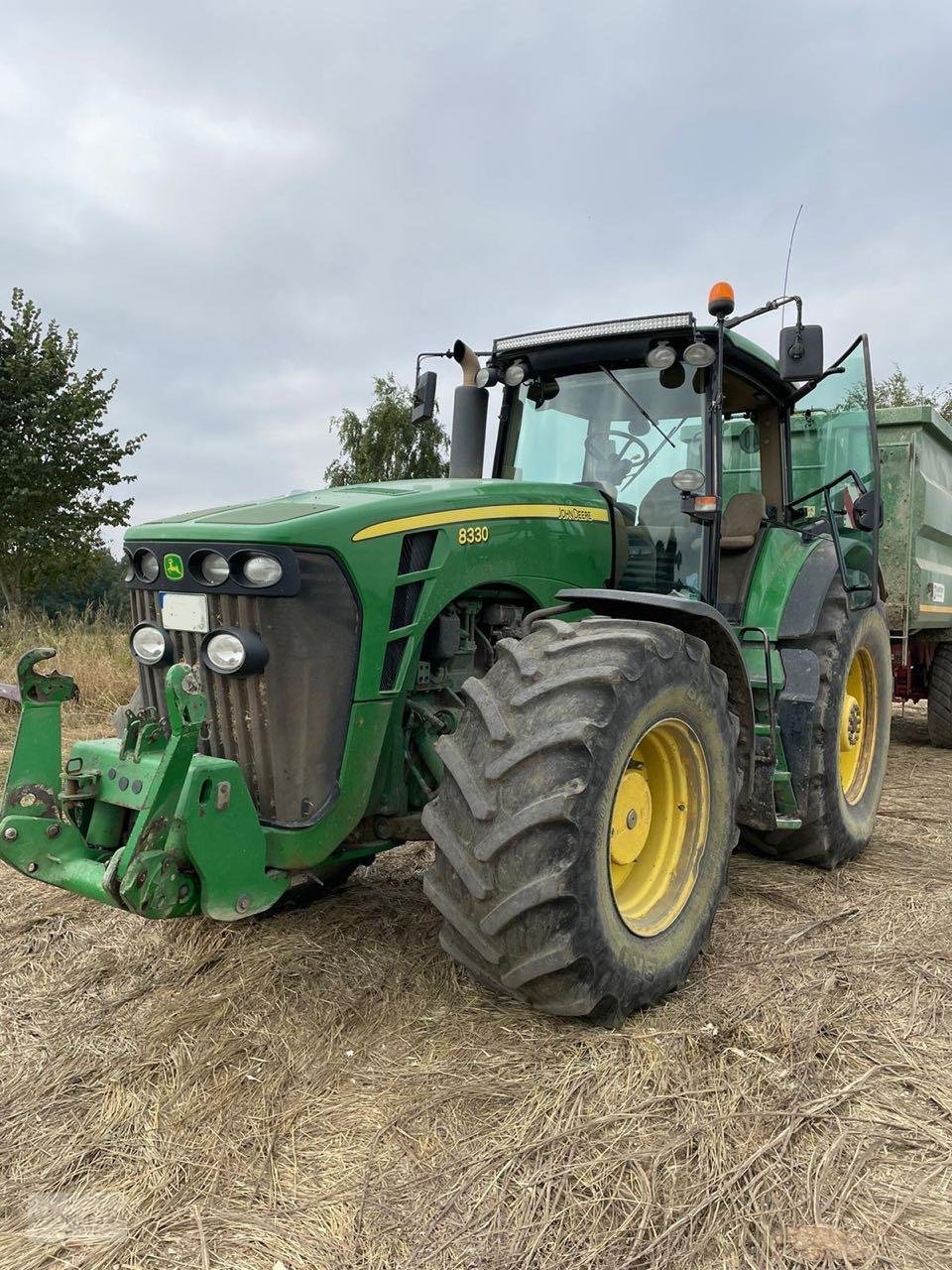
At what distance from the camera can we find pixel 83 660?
376 inches

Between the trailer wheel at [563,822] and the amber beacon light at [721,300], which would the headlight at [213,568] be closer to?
the trailer wheel at [563,822]

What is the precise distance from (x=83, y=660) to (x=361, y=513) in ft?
25.0

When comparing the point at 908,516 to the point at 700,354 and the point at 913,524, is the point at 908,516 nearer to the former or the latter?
the point at 913,524

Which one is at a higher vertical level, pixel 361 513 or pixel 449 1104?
pixel 361 513

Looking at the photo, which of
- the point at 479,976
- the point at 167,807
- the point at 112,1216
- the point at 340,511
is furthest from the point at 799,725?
the point at 112,1216

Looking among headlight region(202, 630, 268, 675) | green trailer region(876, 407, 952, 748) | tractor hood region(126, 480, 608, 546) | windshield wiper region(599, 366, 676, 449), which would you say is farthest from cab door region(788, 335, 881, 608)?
headlight region(202, 630, 268, 675)

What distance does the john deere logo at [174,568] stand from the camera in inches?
116

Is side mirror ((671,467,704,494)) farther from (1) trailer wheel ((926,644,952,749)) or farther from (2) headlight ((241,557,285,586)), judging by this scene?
(1) trailer wheel ((926,644,952,749))

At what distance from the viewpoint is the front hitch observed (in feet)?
8.05

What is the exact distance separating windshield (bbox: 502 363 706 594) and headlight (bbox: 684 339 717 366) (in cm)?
9

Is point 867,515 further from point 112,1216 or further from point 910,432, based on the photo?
point 112,1216

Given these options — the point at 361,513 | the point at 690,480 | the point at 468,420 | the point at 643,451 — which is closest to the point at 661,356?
the point at 643,451

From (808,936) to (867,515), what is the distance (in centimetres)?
233

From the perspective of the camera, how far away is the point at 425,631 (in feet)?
10.3
